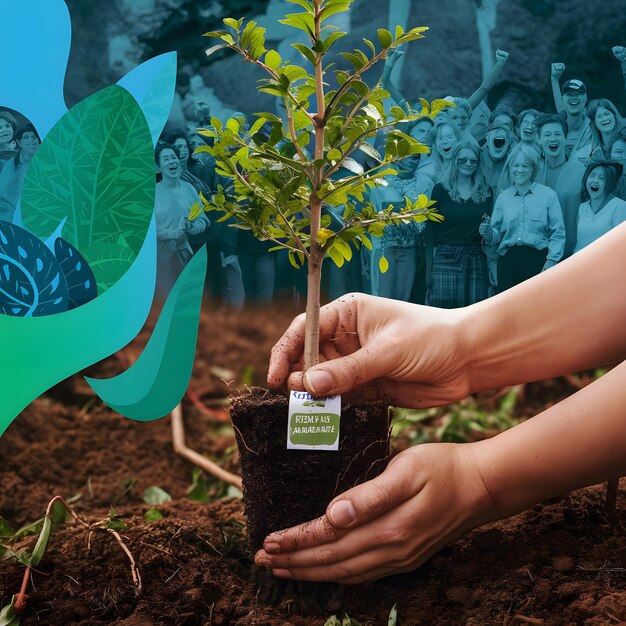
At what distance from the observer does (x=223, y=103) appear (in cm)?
187

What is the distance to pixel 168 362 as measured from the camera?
5.96ft

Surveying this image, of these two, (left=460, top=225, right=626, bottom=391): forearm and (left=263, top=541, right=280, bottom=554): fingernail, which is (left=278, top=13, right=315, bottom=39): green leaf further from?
(left=263, top=541, right=280, bottom=554): fingernail

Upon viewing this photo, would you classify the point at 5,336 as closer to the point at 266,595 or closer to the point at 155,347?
the point at 155,347

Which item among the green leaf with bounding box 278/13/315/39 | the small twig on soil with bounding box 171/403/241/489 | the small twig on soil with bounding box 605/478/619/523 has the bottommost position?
the small twig on soil with bounding box 171/403/241/489

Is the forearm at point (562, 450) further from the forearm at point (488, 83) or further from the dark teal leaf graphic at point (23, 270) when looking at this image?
the dark teal leaf graphic at point (23, 270)

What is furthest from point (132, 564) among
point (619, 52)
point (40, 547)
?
point (619, 52)

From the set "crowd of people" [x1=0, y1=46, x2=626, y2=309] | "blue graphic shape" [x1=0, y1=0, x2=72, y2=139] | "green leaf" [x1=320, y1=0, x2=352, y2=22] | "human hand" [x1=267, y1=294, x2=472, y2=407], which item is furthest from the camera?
A: "crowd of people" [x1=0, y1=46, x2=626, y2=309]

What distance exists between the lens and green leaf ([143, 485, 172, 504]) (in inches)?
89.4

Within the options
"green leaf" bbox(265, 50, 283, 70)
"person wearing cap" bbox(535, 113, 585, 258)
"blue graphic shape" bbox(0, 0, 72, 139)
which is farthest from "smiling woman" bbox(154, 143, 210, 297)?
"person wearing cap" bbox(535, 113, 585, 258)

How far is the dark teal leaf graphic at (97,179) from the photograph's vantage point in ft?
5.76

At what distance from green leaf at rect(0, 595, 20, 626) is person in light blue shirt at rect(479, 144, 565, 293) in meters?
1.30

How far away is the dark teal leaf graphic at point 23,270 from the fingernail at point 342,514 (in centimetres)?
83

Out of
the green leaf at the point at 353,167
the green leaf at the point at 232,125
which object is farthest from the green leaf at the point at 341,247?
the green leaf at the point at 232,125

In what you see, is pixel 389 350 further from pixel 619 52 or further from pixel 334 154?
pixel 619 52
